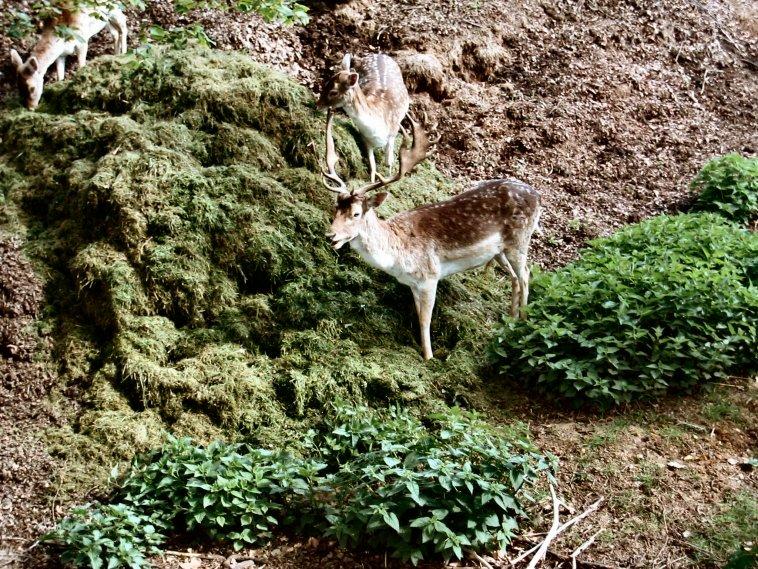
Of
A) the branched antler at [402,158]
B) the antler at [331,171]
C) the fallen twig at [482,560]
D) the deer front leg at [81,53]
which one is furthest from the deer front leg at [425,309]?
the deer front leg at [81,53]

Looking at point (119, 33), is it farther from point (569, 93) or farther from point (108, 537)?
point (108, 537)

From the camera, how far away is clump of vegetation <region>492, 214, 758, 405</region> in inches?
239

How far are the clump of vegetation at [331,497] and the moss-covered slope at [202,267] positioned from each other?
19.7 inches

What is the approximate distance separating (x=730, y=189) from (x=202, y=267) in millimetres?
6146

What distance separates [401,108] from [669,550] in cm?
509

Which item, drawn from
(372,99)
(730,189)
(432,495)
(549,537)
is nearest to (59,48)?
(372,99)

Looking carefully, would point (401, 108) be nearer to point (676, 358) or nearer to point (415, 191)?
point (415, 191)

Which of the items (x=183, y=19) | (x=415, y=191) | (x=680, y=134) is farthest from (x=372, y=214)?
(x=680, y=134)

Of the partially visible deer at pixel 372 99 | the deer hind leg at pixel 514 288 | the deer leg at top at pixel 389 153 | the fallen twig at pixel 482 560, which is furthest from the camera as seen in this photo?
the deer leg at top at pixel 389 153

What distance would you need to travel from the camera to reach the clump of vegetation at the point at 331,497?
14.8 feet

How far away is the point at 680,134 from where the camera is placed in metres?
10.3

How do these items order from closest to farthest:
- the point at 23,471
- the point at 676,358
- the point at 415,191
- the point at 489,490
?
1. the point at 489,490
2. the point at 23,471
3. the point at 676,358
4. the point at 415,191

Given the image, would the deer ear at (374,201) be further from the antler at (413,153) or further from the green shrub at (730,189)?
the green shrub at (730,189)

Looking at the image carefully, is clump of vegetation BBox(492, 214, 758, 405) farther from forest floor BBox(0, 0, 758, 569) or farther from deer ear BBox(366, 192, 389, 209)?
deer ear BBox(366, 192, 389, 209)
